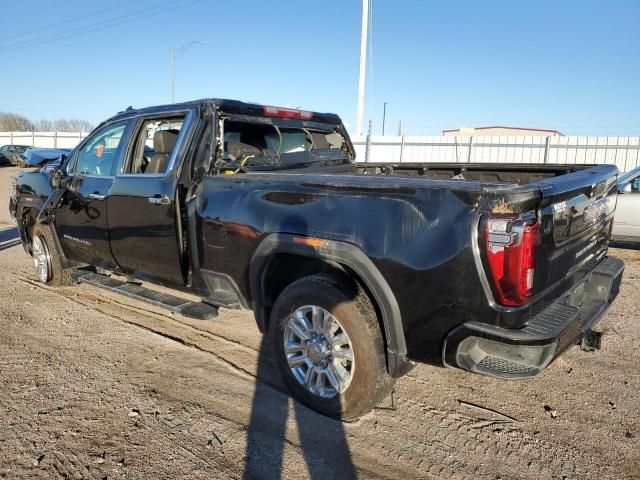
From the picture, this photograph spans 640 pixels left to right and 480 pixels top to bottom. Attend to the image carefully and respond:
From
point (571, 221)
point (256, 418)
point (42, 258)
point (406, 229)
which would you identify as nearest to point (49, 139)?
point (42, 258)

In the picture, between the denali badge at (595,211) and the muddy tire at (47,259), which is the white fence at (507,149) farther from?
the muddy tire at (47,259)

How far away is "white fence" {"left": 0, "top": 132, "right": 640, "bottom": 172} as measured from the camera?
1639 cm

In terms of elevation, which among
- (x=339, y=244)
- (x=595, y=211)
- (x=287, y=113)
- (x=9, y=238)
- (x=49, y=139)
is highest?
(x=49, y=139)

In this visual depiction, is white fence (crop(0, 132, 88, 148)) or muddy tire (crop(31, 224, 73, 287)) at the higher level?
white fence (crop(0, 132, 88, 148))

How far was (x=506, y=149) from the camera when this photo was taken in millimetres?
17797

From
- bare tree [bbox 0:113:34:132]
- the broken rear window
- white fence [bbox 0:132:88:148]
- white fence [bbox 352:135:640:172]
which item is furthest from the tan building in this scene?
bare tree [bbox 0:113:34:132]

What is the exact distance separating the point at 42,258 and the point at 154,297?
2439mm

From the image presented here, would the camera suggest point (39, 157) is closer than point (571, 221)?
No

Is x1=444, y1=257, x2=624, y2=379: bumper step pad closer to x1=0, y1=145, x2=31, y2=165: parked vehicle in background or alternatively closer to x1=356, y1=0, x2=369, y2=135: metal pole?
x1=356, y1=0, x2=369, y2=135: metal pole

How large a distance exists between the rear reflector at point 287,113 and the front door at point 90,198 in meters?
1.36

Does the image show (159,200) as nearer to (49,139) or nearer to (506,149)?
(506,149)

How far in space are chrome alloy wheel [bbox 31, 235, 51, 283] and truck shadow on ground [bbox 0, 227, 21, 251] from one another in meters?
3.20

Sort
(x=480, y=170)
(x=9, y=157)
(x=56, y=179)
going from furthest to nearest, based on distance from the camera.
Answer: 1. (x=9, y=157)
2. (x=56, y=179)
3. (x=480, y=170)

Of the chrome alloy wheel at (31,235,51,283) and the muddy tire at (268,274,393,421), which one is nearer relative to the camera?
the muddy tire at (268,274,393,421)
